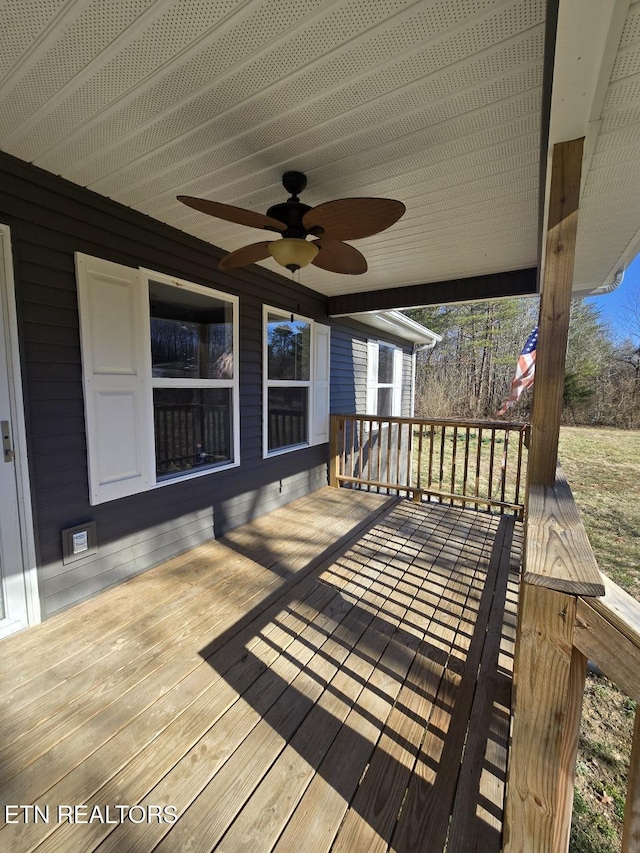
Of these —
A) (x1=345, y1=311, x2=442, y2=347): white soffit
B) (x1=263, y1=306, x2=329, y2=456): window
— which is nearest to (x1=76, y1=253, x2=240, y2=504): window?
(x1=263, y1=306, x2=329, y2=456): window

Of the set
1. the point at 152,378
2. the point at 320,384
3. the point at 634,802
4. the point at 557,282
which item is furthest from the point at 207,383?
the point at 634,802

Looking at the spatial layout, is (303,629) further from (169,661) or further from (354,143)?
(354,143)

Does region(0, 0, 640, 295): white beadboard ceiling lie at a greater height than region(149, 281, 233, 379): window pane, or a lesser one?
greater

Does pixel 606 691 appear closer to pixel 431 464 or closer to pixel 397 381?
pixel 431 464

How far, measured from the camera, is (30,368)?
203 cm

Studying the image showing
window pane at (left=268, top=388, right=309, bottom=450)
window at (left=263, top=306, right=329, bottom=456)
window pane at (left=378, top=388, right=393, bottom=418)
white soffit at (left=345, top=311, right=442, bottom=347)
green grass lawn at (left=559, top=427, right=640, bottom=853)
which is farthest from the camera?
window pane at (left=378, top=388, right=393, bottom=418)

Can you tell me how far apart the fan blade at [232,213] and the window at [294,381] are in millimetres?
1966

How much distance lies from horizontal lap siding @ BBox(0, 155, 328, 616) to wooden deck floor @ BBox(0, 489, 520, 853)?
0.25 metres

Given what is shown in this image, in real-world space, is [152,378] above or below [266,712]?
above

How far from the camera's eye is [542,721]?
922mm

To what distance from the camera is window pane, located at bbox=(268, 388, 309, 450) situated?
409cm

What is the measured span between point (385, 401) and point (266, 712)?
21.2ft

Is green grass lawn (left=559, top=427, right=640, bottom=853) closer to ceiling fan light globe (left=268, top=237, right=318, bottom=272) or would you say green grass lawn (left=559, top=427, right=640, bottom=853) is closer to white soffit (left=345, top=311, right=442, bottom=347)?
ceiling fan light globe (left=268, top=237, right=318, bottom=272)

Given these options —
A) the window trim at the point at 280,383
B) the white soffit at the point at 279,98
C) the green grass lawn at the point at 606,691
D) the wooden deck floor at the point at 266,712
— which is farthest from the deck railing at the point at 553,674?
the window trim at the point at 280,383
